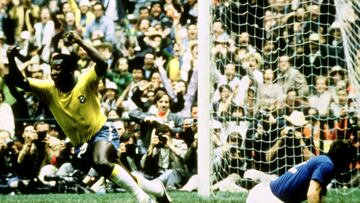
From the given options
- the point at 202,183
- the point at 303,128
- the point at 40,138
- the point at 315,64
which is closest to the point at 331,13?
the point at 315,64

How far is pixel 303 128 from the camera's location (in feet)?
40.0

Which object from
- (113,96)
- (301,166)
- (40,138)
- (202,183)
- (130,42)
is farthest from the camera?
(130,42)

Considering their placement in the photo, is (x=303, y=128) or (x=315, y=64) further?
(x=315, y=64)

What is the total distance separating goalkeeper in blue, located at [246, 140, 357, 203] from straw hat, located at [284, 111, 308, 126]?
204 inches

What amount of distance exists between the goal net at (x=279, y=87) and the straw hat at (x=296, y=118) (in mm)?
16

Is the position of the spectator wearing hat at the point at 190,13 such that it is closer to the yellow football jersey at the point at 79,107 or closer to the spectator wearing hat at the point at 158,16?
the spectator wearing hat at the point at 158,16

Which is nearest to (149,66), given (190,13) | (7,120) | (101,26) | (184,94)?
(184,94)

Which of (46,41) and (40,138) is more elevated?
(46,41)

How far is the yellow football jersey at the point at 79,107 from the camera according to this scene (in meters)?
8.52

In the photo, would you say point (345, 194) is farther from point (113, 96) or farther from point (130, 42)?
point (130, 42)

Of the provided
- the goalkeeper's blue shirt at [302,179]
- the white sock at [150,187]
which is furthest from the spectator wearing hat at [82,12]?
the goalkeeper's blue shirt at [302,179]

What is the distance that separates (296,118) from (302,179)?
5600mm

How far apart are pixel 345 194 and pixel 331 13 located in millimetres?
3693

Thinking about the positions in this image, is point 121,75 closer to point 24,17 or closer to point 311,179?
point 24,17
